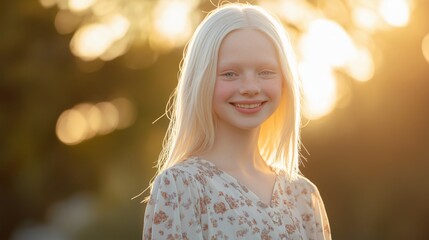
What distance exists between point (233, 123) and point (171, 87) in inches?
666

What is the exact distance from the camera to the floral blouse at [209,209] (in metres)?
6.09

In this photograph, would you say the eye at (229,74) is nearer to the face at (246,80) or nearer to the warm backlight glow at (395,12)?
the face at (246,80)

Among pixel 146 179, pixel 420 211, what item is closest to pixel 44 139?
pixel 146 179

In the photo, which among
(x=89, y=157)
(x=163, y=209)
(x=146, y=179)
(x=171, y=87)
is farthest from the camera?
(x=171, y=87)

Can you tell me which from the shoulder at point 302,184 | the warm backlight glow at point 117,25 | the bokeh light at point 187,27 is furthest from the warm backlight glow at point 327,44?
the shoulder at point 302,184

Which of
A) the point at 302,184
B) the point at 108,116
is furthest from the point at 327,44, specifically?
the point at 302,184

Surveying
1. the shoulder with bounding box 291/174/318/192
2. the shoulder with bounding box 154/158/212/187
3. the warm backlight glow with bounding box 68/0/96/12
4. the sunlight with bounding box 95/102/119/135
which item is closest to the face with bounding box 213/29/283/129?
the shoulder with bounding box 154/158/212/187

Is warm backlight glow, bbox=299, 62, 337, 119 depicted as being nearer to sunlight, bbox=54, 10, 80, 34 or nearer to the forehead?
sunlight, bbox=54, 10, 80, 34

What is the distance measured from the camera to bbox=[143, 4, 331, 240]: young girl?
6141 millimetres

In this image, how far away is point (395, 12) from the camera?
21734mm

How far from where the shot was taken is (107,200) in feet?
68.1

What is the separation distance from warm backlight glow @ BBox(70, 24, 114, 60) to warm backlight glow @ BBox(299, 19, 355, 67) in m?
3.16

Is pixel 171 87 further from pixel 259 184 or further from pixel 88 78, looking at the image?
pixel 259 184

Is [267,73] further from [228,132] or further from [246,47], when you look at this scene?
[228,132]
